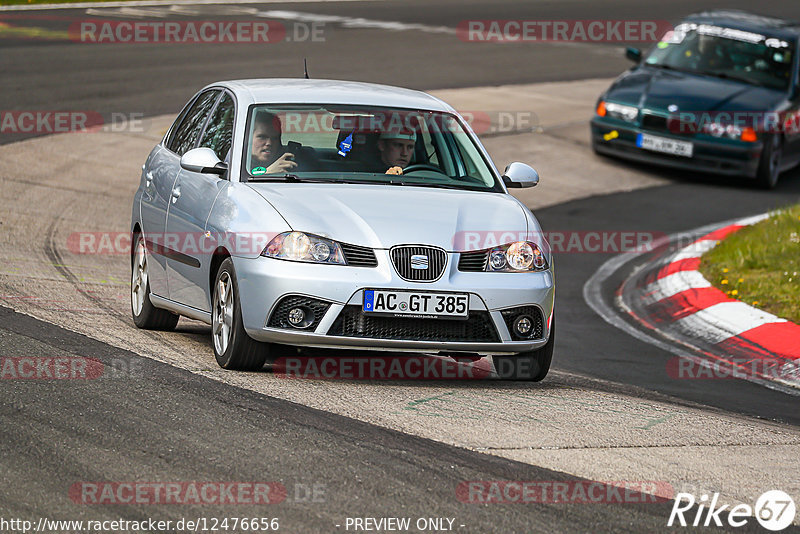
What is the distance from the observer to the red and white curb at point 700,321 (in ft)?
29.2

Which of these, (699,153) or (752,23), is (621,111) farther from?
(752,23)

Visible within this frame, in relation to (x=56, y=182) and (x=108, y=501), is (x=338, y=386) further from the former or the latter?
(x=56, y=182)

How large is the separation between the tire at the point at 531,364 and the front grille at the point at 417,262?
83 cm

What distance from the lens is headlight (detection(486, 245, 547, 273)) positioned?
685cm

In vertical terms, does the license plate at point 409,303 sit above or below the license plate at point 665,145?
above

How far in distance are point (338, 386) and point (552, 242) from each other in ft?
22.3

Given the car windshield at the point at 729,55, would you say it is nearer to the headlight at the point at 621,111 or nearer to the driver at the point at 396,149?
the headlight at the point at 621,111

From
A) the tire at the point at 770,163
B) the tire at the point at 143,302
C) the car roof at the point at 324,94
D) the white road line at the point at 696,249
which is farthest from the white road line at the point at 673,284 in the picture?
the tire at the point at 770,163

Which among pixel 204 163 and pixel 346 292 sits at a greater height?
pixel 204 163

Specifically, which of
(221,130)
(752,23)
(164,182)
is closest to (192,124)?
(164,182)

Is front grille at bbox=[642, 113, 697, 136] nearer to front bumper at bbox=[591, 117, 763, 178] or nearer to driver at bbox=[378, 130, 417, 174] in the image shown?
front bumper at bbox=[591, 117, 763, 178]

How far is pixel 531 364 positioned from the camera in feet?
23.8

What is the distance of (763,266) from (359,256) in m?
5.59

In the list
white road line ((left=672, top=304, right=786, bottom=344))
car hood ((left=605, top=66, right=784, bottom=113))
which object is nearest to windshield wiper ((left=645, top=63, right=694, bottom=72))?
car hood ((left=605, top=66, right=784, bottom=113))
